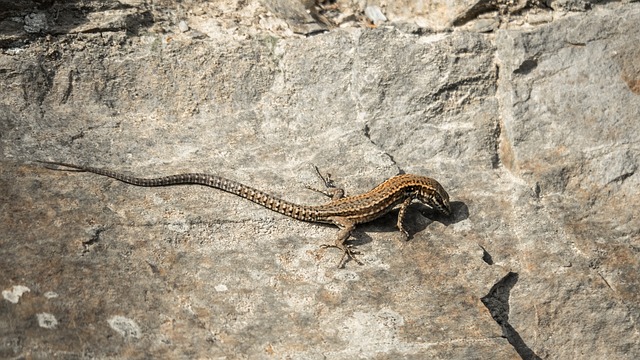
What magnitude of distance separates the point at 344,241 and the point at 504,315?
6.78 ft

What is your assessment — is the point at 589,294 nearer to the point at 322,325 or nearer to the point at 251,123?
the point at 322,325

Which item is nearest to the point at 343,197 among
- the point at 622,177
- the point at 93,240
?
the point at 93,240

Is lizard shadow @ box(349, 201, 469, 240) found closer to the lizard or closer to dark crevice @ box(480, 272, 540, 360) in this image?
the lizard

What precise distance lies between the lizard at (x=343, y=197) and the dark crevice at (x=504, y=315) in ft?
4.20

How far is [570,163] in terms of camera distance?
1051 cm

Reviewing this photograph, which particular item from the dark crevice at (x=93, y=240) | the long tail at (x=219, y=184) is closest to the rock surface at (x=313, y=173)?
the dark crevice at (x=93, y=240)

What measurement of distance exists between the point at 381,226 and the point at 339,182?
845mm

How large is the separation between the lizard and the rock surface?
156 mm

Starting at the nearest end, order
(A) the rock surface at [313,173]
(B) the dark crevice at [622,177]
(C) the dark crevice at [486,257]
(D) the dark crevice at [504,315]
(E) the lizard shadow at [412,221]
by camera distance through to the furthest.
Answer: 1. (A) the rock surface at [313,173]
2. (D) the dark crevice at [504,315]
3. (C) the dark crevice at [486,257]
4. (E) the lizard shadow at [412,221]
5. (B) the dark crevice at [622,177]

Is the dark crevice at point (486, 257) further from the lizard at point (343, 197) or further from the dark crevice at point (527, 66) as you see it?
the dark crevice at point (527, 66)

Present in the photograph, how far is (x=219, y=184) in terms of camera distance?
378 inches

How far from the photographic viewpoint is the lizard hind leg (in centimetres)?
893

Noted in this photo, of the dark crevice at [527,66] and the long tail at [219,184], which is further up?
the dark crevice at [527,66]

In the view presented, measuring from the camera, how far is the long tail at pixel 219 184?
30.6 ft
